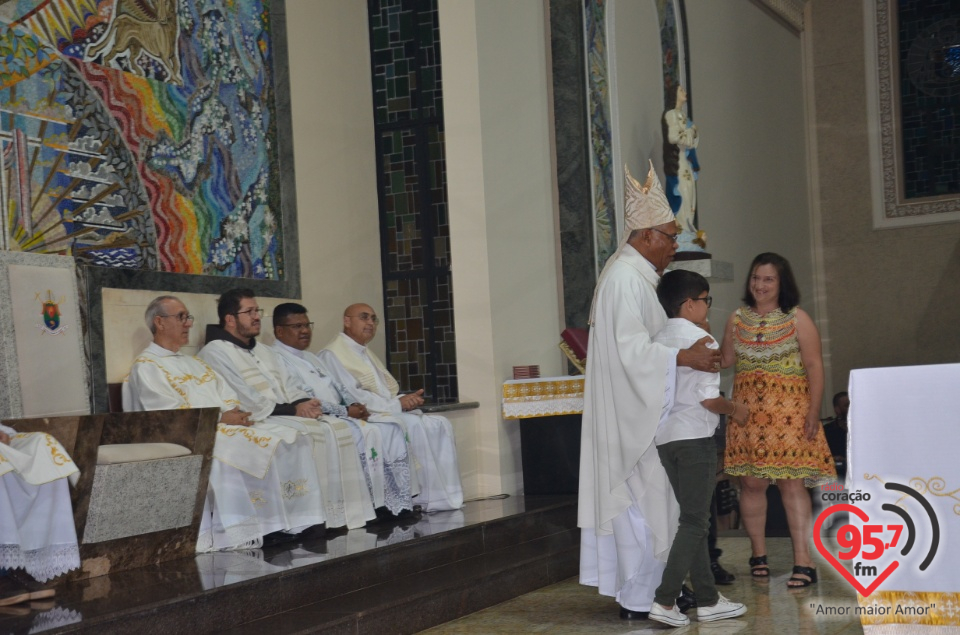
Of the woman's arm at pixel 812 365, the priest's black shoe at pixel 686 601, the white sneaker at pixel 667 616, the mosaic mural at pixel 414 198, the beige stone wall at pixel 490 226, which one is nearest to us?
the white sneaker at pixel 667 616

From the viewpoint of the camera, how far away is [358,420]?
22.9ft

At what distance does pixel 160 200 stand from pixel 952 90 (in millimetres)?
9460

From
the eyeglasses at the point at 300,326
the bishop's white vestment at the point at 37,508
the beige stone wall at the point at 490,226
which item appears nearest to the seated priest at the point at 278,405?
the eyeglasses at the point at 300,326

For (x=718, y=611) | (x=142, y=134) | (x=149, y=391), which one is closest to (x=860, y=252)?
(x=142, y=134)

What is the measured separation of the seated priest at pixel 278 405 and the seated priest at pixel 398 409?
1.78 feet

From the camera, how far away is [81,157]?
660cm

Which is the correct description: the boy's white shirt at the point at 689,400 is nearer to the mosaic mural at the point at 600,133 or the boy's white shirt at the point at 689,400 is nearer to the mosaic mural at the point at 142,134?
the mosaic mural at the point at 142,134

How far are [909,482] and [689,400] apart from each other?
3.25 feet

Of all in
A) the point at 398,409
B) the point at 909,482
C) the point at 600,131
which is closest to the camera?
the point at 909,482

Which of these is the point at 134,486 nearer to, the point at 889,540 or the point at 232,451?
the point at 232,451

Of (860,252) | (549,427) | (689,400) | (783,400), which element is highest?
(860,252)

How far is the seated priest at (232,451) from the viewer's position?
588 cm

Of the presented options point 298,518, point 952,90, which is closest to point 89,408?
point 298,518

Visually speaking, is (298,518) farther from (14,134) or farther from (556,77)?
(556,77)
